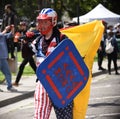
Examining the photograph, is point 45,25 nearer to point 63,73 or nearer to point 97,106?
point 63,73

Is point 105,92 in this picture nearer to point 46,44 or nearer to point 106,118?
point 106,118

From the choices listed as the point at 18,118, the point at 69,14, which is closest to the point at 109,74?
the point at 18,118

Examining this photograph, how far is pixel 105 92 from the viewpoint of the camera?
12.6 meters

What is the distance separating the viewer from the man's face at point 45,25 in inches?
232

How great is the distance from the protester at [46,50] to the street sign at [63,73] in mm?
155

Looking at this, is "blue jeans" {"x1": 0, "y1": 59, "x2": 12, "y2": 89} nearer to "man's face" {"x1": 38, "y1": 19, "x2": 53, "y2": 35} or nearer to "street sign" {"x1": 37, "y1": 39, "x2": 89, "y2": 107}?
"man's face" {"x1": 38, "y1": 19, "x2": 53, "y2": 35}

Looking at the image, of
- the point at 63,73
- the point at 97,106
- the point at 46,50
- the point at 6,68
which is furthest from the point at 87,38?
the point at 6,68

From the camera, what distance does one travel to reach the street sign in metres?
5.56

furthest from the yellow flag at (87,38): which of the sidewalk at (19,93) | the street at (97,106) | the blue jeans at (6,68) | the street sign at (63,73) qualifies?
the blue jeans at (6,68)

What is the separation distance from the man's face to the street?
327cm

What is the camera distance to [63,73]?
5.64m

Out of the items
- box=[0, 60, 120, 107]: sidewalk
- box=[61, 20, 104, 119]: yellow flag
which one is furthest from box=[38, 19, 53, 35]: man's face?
box=[0, 60, 120, 107]: sidewalk

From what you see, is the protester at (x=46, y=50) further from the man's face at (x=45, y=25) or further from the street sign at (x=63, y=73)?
the street sign at (x=63, y=73)

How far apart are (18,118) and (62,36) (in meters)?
3.50
